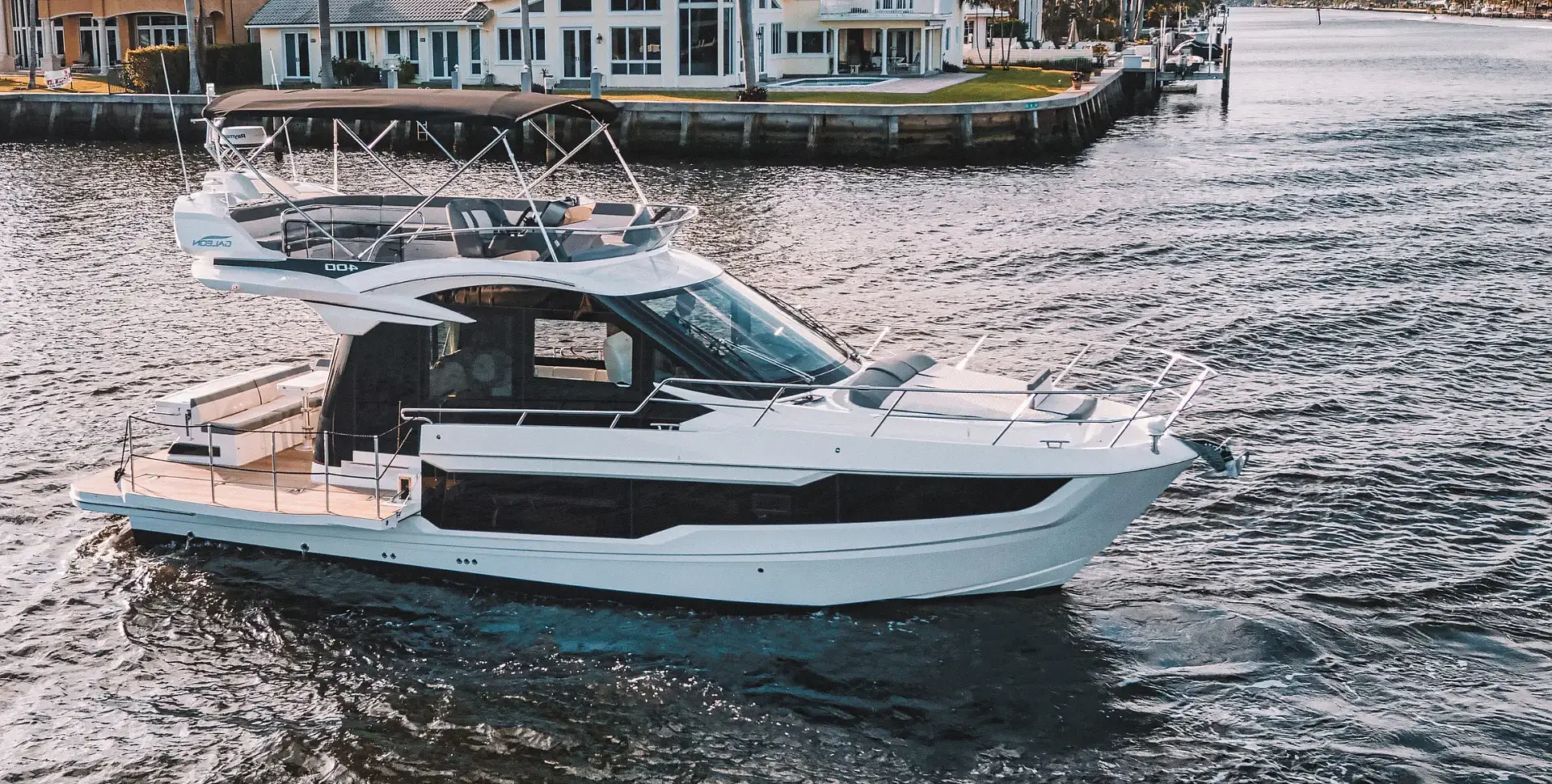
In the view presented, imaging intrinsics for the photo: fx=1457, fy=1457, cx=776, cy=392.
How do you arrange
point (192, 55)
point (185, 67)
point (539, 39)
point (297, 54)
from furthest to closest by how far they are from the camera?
point (297, 54), point (185, 67), point (539, 39), point (192, 55)

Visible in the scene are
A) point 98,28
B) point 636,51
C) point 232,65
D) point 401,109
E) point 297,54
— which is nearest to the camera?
point 401,109

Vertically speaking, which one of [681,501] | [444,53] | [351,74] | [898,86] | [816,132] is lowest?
[681,501]

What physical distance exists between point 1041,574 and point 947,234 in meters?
20.5

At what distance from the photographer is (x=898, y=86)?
55.7 meters

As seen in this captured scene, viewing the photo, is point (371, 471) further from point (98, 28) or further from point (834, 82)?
point (98, 28)

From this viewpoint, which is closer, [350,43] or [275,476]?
[275,476]

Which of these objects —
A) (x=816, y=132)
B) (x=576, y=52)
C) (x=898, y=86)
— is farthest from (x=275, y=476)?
(x=898, y=86)

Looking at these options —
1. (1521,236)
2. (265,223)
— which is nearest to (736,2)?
(1521,236)

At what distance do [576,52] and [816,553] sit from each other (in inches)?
1748

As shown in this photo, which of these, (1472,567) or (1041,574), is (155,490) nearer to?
(1041,574)

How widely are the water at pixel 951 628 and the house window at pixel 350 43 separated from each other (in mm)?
32653

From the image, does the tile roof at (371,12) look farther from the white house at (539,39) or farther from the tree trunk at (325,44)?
the tree trunk at (325,44)

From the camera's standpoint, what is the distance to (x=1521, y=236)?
30234 mm

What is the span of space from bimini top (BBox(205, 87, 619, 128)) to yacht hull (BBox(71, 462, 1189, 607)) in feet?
11.9
